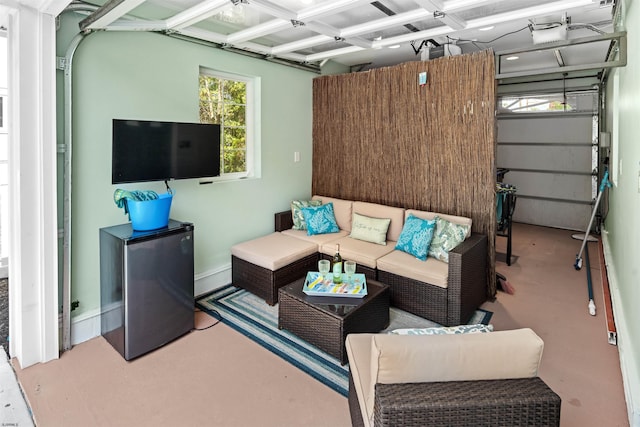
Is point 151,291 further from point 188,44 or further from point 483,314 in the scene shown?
point 483,314

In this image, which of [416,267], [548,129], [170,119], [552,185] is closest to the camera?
[416,267]

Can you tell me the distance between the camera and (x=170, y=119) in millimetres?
3273

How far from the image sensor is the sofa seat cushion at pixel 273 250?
3449mm

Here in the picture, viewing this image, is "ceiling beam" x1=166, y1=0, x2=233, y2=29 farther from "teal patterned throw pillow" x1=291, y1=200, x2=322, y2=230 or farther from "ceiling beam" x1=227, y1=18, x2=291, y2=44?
"teal patterned throw pillow" x1=291, y1=200, x2=322, y2=230

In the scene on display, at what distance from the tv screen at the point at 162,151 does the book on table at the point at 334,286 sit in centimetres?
134

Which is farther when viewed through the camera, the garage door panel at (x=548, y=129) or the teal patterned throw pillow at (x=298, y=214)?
the garage door panel at (x=548, y=129)

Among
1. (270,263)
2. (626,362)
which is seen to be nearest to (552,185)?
(626,362)

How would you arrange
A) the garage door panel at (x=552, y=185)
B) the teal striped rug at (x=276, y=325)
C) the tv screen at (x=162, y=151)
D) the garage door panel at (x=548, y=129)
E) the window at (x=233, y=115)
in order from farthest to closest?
1. the garage door panel at (x=552, y=185)
2. the garage door panel at (x=548, y=129)
3. the window at (x=233, y=115)
4. the tv screen at (x=162, y=151)
5. the teal striped rug at (x=276, y=325)

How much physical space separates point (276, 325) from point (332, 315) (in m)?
0.74

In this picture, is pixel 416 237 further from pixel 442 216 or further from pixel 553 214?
pixel 553 214

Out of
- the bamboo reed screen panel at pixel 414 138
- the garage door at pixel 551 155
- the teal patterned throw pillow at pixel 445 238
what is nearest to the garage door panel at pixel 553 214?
the garage door at pixel 551 155

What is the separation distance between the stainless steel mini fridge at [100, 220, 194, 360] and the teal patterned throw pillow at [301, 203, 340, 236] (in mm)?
1555

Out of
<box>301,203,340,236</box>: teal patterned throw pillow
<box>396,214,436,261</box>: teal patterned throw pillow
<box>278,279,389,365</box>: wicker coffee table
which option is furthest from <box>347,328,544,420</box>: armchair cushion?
<box>301,203,340,236</box>: teal patterned throw pillow

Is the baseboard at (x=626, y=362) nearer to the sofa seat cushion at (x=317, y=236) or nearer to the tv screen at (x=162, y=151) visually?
the sofa seat cushion at (x=317, y=236)
